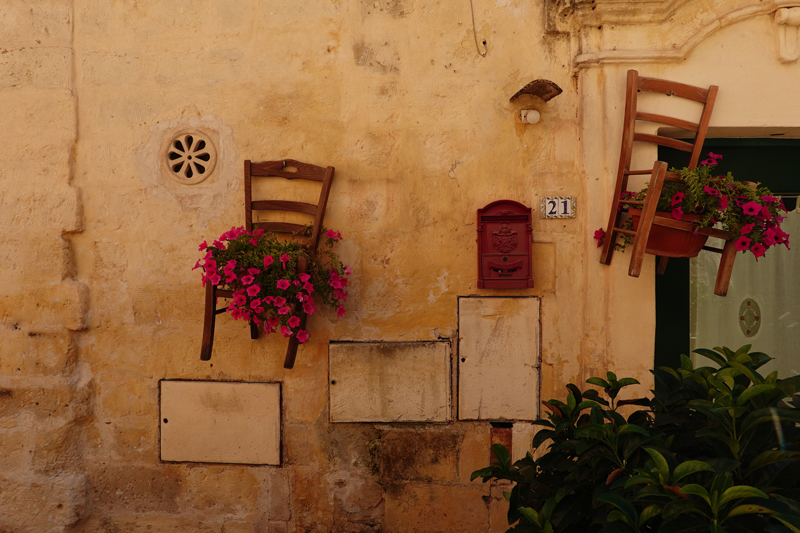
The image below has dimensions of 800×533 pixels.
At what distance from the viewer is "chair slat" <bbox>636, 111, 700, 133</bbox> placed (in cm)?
281

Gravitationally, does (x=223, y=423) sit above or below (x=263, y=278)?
below

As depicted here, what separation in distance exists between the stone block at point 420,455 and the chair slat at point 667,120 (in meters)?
1.97

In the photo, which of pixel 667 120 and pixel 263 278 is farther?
pixel 667 120

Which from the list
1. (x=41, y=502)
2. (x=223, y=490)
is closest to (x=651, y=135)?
(x=223, y=490)

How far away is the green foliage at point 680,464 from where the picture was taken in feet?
3.74

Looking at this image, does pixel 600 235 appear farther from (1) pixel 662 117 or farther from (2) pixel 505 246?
(1) pixel 662 117

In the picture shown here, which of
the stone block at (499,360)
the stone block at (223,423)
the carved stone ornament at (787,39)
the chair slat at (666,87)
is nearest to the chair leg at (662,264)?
the stone block at (499,360)

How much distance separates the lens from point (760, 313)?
3.17m

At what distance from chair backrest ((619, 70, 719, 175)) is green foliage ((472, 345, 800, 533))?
1.47 meters

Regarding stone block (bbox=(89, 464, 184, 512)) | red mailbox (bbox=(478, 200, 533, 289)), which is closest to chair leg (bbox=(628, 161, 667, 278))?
red mailbox (bbox=(478, 200, 533, 289))

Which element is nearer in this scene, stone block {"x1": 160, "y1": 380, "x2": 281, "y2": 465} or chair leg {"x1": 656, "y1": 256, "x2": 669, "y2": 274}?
chair leg {"x1": 656, "y1": 256, "x2": 669, "y2": 274}

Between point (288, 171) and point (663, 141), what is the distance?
202 cm

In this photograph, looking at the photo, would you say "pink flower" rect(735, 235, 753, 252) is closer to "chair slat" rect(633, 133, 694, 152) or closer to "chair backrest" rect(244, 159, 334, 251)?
"chair slat" rect(633, 133, 694, 152)

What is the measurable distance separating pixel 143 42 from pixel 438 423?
110 inches
